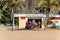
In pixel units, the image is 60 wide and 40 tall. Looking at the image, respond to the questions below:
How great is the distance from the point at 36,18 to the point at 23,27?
7.29ft

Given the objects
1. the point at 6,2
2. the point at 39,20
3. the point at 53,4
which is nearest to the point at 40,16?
the point at 39,20

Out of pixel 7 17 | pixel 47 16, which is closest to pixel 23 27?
pixel 47 16

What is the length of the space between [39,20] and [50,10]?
6.26ft

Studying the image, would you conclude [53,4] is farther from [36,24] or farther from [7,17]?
[7,17]

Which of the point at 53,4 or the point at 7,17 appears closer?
the point at 53,4

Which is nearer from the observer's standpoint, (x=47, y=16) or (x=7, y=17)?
(x=47, y=16)

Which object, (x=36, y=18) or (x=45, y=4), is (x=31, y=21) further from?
(x=45, y=4)

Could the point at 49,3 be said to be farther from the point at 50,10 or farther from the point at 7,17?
the point at 7,17

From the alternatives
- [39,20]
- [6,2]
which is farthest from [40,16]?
[6,2]

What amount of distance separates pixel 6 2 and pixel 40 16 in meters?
4.81

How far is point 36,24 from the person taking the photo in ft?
94.9

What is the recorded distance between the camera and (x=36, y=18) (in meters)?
29.3

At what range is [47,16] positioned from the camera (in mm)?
28469

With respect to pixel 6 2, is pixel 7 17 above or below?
below
